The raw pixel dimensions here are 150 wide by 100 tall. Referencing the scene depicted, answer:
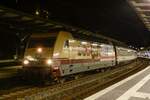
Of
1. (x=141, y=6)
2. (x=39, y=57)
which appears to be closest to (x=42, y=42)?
(x=39, y=57)

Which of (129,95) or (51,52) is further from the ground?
(51,52)

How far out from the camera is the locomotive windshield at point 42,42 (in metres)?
15.3

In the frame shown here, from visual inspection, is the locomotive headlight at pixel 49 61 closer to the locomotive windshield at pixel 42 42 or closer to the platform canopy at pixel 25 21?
the locomotive windshield at pixel 42 42

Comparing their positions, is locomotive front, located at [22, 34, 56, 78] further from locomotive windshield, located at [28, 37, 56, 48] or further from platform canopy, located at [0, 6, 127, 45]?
platform canopy, located at [0, 6, 127, 45]

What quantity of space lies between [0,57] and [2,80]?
12.2 metres

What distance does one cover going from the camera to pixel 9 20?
19.9m

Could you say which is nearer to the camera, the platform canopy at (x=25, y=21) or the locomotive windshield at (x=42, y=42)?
the locomotive windshield at (x=42, y=42)

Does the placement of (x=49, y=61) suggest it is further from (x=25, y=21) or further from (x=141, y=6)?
(x=25, y=21)

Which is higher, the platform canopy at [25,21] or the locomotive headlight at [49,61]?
→ the platform canopy at [25,21]

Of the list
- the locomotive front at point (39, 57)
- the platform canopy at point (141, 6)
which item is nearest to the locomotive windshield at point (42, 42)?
the locomotive front at point (39, 57)

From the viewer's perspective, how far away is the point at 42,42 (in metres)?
15.6

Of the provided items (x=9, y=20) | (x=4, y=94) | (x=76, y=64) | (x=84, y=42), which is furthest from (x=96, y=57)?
(x=4, y=94)

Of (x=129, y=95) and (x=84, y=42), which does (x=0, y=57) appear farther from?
(x=129, y=95)

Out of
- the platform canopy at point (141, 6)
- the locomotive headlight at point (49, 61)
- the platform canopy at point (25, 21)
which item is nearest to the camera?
the platform canopy at point (141, 6)
